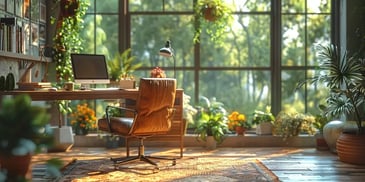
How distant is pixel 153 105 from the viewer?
15.0 ft

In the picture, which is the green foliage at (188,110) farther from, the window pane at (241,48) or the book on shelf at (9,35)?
the book on shelf at (9,35)

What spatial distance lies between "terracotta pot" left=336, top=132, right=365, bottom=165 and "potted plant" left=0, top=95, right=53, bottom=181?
3.98 meters

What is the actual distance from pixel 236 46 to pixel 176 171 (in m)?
2.71

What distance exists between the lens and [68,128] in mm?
5902

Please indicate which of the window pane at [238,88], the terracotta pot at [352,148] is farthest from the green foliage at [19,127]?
the window pane at [238,88]

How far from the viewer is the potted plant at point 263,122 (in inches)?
254

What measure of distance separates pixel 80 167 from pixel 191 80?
2.47 metres

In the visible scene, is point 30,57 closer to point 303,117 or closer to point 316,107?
point 303,117

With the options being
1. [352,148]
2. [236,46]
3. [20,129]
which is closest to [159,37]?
[236,46]

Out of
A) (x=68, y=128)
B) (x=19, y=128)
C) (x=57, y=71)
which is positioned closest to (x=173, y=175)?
(x=68, y=128)

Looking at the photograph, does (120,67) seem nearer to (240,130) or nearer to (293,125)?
(240,130)

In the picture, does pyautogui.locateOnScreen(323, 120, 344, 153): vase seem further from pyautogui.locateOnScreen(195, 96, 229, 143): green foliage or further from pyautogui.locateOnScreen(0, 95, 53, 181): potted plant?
pyautogui.locateOnScreen(0, 95, 53, 181): potted plant

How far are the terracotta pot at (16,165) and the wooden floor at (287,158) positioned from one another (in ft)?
9.58

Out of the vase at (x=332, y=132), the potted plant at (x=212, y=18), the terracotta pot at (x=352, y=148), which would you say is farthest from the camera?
the potted plant at (x=212, y=18)
